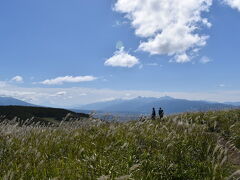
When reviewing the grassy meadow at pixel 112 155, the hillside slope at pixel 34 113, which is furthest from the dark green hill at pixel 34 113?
the grassy meadow at pixel 112 155

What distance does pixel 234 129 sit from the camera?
55.1 ft

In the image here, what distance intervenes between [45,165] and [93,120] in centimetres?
526

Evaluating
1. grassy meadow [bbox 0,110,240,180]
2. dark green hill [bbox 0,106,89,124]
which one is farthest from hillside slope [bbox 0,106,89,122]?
grassy meadow [bbox 0,110,240,180]

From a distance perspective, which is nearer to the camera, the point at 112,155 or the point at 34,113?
the point at 112,155

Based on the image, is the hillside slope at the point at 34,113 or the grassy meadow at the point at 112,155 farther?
the hillside slope at the point at 34,113

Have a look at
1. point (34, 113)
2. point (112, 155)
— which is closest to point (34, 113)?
point (34, 113)

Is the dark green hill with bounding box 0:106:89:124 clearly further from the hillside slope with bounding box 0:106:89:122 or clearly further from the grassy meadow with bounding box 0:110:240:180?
the grassy meadow with bounding box 0:110:240:180

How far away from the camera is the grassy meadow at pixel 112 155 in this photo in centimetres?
696

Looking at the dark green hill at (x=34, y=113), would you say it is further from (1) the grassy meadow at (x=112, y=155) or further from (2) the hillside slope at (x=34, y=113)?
(1) the grassy meadow at (x=112, y=155)

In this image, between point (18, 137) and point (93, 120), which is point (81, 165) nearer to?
point (18, 137)

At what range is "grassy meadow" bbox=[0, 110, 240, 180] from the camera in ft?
22.8

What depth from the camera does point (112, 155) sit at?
27.5 feet

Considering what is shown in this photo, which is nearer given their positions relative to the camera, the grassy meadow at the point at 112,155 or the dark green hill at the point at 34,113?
the grassy meadow at the point at 112,155

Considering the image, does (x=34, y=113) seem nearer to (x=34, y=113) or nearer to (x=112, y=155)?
(x=34, y=113)
